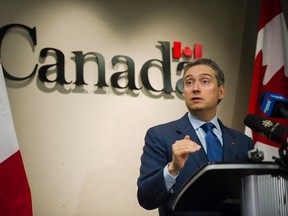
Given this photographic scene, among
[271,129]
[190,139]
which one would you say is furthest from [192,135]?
[271,129]

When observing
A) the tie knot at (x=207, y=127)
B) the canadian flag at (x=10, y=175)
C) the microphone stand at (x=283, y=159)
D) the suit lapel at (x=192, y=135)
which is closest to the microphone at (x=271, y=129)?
the microphone stand at (x=283, y=159)

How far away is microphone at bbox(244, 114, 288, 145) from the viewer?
0.80 m

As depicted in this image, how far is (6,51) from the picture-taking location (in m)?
2.44

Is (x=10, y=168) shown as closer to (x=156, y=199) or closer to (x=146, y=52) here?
(x=156, y=199)

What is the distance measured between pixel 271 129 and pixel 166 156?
0.76 m

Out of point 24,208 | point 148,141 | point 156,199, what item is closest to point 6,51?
point 24,208

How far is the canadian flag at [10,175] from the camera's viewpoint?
198 centimetres

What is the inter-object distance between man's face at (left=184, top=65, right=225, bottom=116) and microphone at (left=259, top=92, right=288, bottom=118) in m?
0.82

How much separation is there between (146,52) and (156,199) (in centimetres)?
161

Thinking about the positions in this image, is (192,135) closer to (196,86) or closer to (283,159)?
(196,86)

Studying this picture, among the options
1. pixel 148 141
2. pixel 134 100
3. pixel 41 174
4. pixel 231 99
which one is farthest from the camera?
pixel 231 99

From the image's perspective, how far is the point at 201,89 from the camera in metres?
1.69

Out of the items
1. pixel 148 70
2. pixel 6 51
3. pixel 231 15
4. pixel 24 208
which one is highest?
pixel 231 15

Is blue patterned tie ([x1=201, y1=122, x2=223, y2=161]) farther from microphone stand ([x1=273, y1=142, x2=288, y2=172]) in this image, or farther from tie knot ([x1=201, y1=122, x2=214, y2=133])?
microphone stand ([x1=273, y1=142, x2=288, y2=172])
